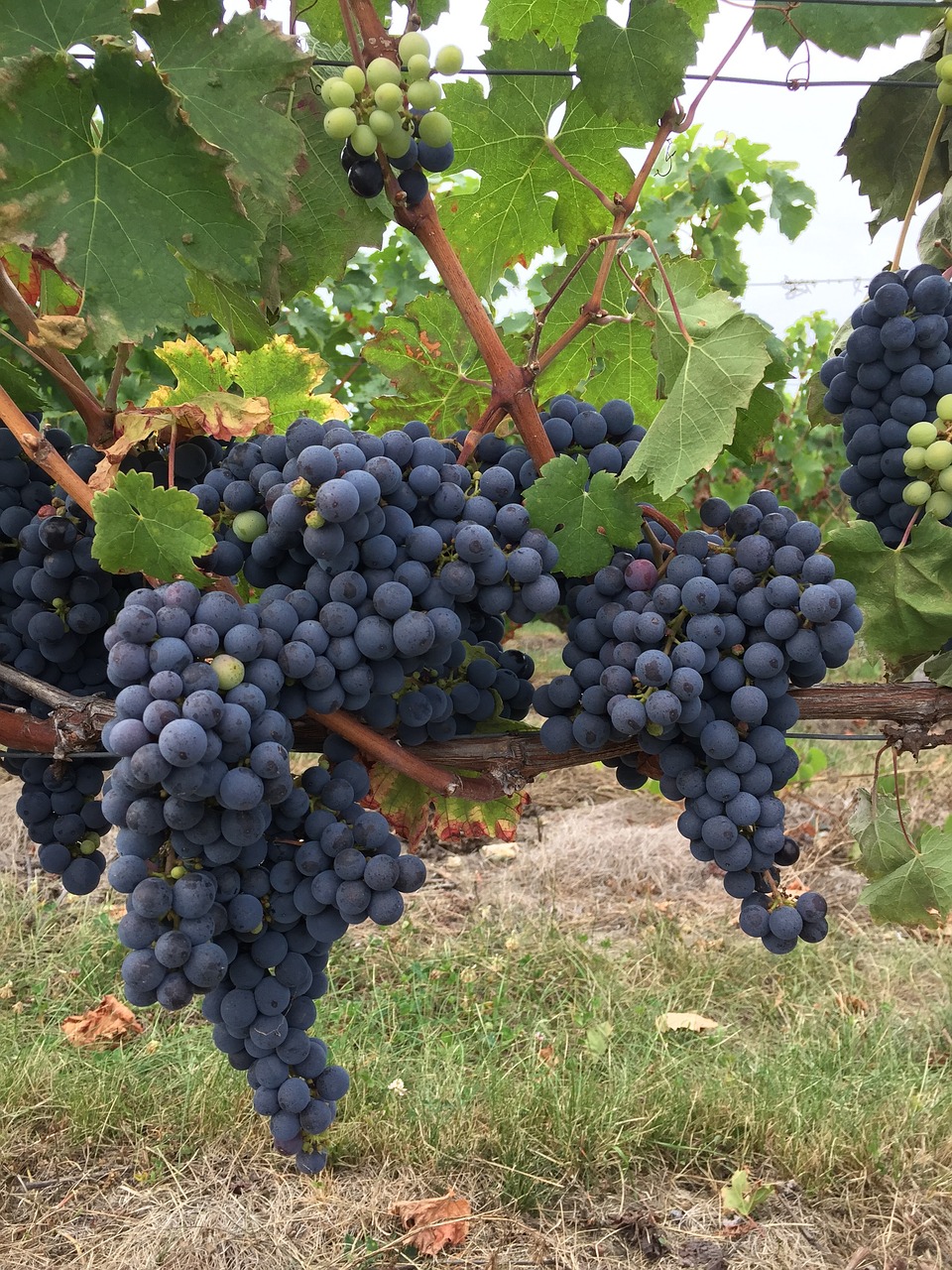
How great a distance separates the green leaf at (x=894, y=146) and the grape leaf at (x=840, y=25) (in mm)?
127

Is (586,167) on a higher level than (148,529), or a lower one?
higher

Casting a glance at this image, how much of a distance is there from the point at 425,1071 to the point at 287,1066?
1.96 m

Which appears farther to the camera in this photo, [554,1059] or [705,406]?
[554,1059]

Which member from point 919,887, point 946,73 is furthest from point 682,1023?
point 946,73

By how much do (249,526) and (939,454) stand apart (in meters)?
0.79

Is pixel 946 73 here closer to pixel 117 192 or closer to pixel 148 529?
pixel 117 192

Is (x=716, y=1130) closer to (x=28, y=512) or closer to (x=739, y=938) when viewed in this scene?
(x=739, y=938)

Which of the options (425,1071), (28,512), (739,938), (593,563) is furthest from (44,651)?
(739,938)

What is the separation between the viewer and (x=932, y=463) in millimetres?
1097

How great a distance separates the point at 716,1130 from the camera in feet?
8.35

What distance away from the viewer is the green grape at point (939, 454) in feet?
3.55

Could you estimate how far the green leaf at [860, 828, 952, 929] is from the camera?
1235 millimetres

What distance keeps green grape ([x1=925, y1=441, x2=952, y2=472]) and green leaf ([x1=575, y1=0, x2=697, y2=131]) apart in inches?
20.5

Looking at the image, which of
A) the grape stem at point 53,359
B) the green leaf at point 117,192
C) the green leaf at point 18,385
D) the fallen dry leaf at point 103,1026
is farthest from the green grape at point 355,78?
the fallen dry leaf at point 103,1026
